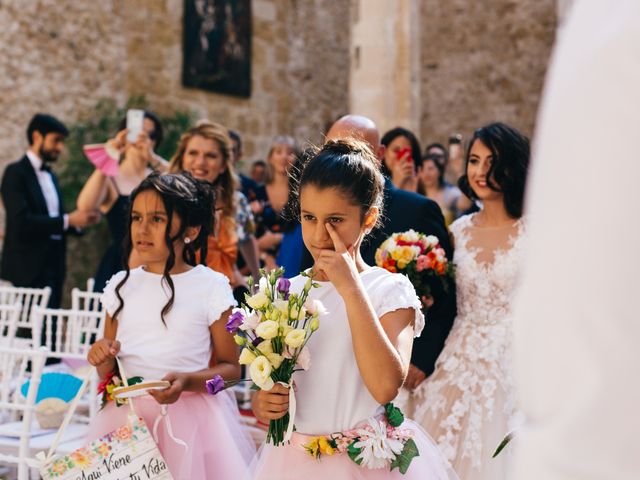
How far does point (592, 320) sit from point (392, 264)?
2692mm

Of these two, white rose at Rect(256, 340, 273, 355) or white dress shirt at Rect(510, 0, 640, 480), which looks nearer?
white dress shirt at Rect(510, 0, 640, 480)

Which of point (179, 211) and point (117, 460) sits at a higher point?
point (179, 211)

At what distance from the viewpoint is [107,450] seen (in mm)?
2680

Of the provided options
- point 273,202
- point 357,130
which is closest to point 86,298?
point 357,130

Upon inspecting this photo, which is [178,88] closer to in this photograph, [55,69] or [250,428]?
[55,69]

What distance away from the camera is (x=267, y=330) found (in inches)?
84.4

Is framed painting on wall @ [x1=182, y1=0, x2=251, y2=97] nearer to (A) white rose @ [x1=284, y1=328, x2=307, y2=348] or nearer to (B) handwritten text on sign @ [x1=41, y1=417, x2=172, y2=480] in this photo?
(B) handwritten text on sign @ [x1=41, y1=417, x2=172, y2=480]

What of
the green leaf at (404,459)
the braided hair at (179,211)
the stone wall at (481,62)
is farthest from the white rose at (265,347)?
the stone wall at (481,62)

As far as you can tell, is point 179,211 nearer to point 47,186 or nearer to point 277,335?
point 277,335

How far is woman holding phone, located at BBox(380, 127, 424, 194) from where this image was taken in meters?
4.60

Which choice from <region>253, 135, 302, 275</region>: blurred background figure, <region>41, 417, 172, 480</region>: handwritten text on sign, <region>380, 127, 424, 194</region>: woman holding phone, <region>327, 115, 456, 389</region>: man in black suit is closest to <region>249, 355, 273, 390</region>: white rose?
<region>41, 417, 172, 480</region>: handwritten text on sign

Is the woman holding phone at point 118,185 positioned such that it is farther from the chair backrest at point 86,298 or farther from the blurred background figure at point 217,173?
the blurred background figure at point 217,173

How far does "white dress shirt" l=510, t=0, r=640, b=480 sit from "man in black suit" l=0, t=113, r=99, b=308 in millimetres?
6625

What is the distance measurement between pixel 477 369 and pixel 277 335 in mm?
1594
